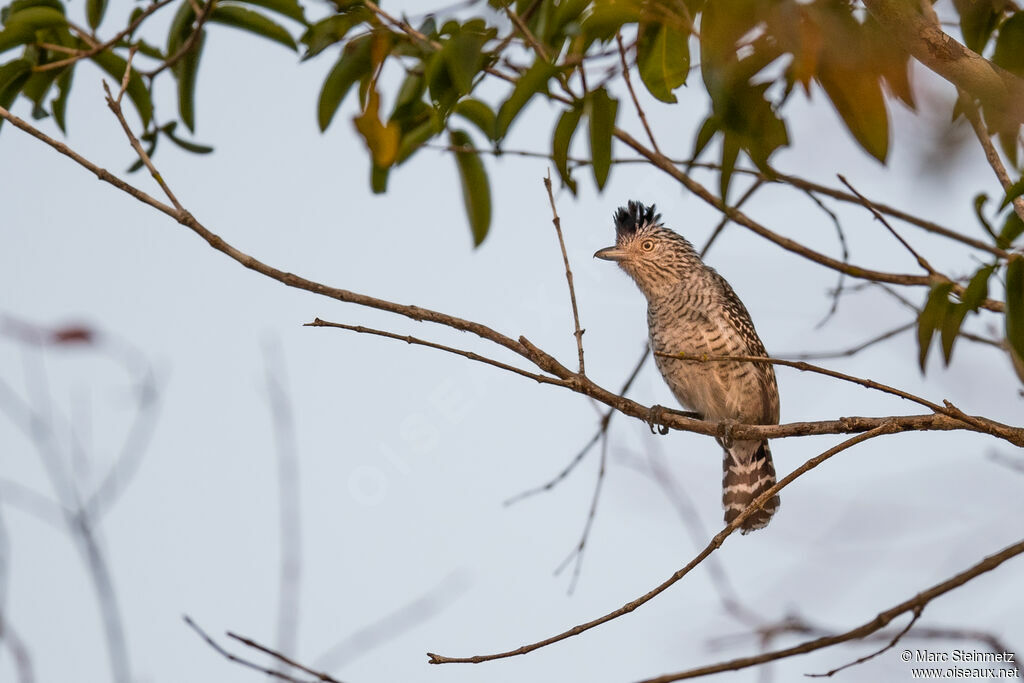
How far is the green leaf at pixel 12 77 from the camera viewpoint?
3.48 metres

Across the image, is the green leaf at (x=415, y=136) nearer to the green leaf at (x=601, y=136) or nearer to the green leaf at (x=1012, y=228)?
the green leaf at (x=601, y=136)

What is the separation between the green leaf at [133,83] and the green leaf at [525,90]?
164cm

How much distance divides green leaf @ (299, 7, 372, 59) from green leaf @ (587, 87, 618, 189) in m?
0.82

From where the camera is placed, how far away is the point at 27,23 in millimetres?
3457

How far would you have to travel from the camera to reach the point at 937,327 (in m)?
2.67

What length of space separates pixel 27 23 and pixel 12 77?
0.19 metres

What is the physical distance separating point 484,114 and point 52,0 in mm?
1510

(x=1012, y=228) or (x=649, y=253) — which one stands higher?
(x=649, y=253)

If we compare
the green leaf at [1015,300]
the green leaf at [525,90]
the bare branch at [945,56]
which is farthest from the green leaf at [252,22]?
the green leaf at [1015,300]

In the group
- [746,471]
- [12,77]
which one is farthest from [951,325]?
[746,471]

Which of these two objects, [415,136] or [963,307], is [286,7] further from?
[963,307]

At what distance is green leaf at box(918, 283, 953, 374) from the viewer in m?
2.64

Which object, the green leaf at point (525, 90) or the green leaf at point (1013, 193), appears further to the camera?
the green leaf at point (525, 90)

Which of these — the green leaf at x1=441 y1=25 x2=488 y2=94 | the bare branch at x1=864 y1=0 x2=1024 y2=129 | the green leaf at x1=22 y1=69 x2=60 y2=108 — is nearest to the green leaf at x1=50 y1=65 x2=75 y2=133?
the green leaf at x1=22 y1=69 x2=60 y2=108
